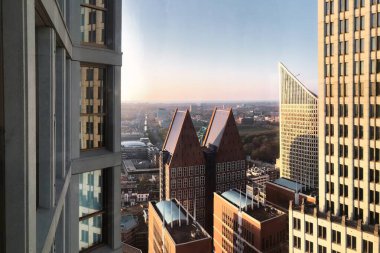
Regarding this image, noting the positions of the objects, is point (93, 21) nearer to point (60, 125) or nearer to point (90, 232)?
point (60, 125)

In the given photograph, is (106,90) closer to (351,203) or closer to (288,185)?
(351,203)

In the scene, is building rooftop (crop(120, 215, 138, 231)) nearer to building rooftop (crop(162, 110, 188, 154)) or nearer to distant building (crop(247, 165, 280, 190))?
building rooftop (crop(162, 110, 188, 154))

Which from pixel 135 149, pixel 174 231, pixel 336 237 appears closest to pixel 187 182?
pixel 174 231

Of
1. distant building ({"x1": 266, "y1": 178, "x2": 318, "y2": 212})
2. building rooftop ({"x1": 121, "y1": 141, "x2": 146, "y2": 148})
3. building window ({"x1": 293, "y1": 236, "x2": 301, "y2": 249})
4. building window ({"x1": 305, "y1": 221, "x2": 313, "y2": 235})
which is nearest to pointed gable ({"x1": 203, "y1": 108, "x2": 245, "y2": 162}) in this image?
distant building ({"x1": 266, "y1": 178, "x2": 318, "y2": 212})

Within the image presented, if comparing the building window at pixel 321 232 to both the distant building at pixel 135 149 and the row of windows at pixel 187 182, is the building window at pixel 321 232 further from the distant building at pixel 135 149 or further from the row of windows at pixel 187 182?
the row of windows at pixel 187 182

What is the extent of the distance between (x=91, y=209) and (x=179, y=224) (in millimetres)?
5130

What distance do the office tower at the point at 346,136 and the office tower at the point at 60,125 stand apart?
3.81 m

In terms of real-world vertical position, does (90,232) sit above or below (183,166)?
above

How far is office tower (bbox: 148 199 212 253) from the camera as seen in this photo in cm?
514

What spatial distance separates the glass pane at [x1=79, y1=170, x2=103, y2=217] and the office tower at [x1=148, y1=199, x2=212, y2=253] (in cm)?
423

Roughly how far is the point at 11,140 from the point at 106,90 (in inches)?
30.9

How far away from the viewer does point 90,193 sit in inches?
41.5

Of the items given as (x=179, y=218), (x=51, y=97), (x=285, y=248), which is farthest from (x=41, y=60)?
(x=285, y=248)

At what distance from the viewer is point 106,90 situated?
1.09m
